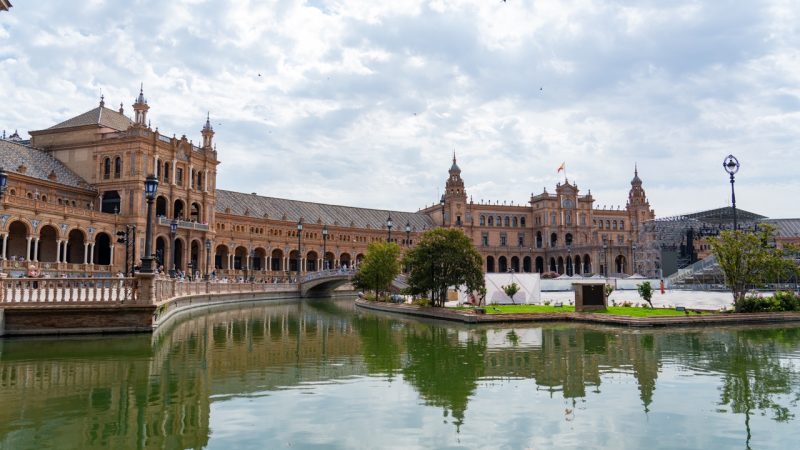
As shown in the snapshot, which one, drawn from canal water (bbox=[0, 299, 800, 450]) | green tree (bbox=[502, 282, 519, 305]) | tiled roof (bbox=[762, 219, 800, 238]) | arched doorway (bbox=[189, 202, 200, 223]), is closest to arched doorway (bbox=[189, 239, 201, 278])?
arched doorway (bbox=[189, 202, 200, 223])

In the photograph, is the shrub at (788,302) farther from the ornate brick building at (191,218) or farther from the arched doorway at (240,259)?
the arched doorway at (240,259)

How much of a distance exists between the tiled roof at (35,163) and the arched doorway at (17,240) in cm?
597

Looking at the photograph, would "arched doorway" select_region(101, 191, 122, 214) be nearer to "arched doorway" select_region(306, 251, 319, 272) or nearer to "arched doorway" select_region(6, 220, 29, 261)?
Answer: "arched doorway" select_region(6, 220, 29, 261)

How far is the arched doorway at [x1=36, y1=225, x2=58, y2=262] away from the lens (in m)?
56.2

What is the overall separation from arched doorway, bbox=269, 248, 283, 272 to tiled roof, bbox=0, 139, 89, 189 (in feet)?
110

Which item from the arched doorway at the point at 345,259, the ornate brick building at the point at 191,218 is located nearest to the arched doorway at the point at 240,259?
the ornate brick building at the point at 191,218

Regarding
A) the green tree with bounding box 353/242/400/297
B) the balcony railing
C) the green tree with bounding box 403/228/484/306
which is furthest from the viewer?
the balcony railing

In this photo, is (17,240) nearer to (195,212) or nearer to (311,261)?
(195,212)

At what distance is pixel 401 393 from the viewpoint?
1356 cm

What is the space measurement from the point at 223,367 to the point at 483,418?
8.80 m

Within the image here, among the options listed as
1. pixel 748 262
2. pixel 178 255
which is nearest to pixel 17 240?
pixel 178 255

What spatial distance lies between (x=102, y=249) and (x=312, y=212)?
44.5m

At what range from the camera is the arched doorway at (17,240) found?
53.2m

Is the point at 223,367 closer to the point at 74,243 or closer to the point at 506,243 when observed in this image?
the point at 74,243
